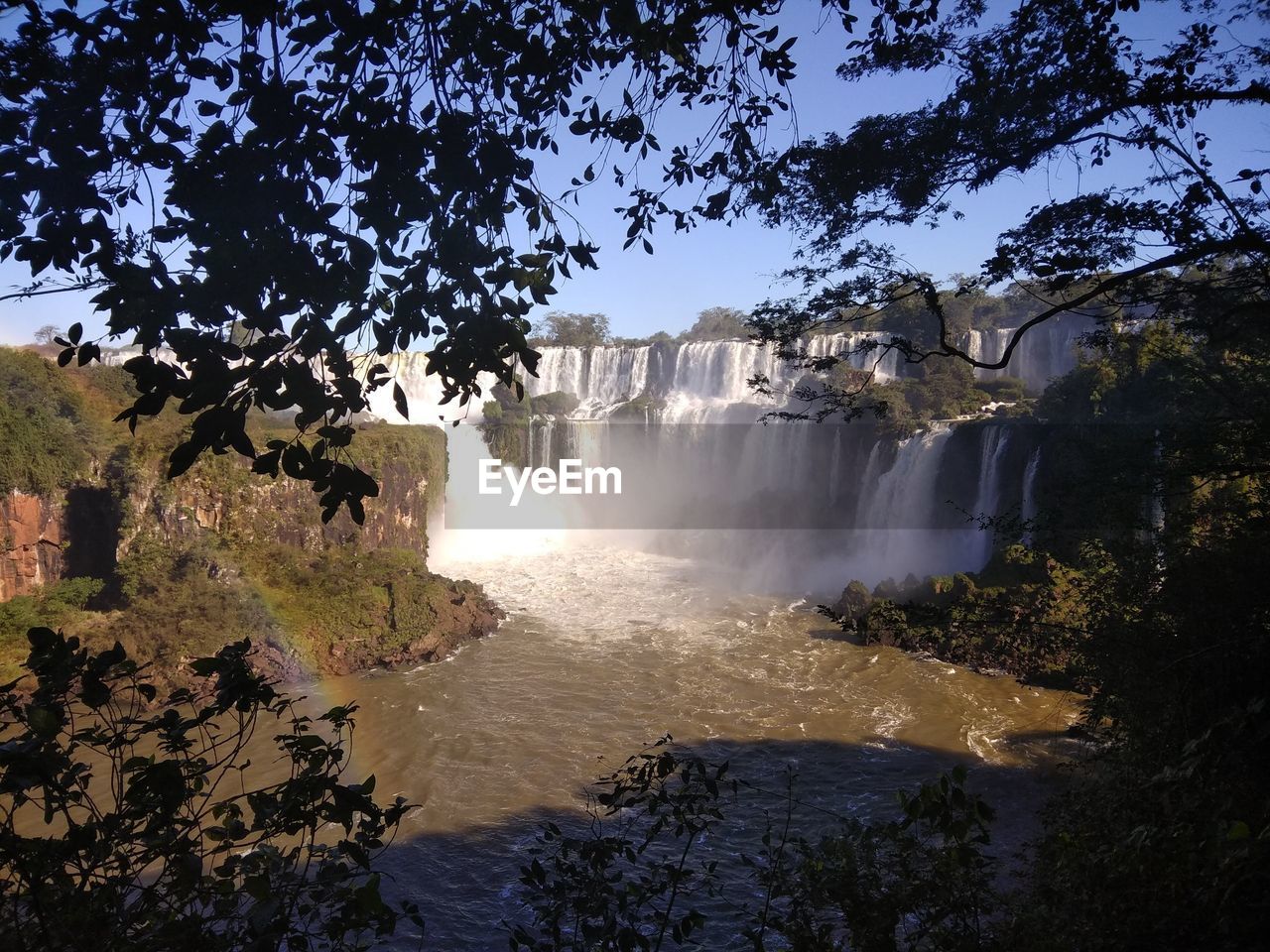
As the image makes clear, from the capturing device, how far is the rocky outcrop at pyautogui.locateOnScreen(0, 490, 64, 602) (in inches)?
590

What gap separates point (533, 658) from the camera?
15.5m

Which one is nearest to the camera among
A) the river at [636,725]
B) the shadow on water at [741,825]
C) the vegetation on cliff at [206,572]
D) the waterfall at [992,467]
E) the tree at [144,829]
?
the tree at [144,829]

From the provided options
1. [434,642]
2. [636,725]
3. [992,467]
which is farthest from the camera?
[992,467]

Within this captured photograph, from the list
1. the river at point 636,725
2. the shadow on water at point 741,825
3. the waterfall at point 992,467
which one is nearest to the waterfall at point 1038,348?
the waterfall at point 992,467

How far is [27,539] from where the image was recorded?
1570 cm

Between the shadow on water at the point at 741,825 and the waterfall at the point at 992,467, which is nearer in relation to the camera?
the shadow on water at the point at 741,825

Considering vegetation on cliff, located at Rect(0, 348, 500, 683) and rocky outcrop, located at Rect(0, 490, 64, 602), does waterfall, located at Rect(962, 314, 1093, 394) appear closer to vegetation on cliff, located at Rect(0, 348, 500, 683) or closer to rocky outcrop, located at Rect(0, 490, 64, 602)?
vegetation on cliff, located at Rect(0, 348, 500, 683)

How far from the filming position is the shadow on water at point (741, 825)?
7426 millimetres
